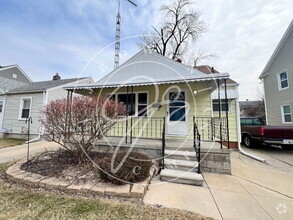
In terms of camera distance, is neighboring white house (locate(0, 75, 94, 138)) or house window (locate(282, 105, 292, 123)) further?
house window (locate(282, 105, 292, 123))

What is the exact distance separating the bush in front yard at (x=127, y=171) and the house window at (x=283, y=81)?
1241 centimetres

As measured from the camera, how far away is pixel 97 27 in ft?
24.6

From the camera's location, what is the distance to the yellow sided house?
389 centimetres

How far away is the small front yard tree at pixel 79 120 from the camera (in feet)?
11.6

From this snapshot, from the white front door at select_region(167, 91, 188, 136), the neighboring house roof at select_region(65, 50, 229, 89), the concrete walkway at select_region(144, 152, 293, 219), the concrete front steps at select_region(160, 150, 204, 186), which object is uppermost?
the neighboring house roof at select_region(65, 50, 229, 89)

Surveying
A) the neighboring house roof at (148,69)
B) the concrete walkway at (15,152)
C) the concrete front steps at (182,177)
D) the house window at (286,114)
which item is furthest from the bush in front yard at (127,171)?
the house window at (286,114)

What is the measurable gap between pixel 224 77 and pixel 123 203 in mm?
4464

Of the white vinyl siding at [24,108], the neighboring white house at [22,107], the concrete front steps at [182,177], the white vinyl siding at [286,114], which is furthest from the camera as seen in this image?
the white vinyl siding at [286,114]

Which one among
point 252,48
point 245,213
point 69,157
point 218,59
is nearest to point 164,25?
point 218,59

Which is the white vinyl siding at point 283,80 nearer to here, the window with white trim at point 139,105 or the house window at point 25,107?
the window with white trim at point 139,105

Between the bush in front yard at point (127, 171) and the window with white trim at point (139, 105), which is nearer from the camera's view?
the bush in front yard at point (127, 171)

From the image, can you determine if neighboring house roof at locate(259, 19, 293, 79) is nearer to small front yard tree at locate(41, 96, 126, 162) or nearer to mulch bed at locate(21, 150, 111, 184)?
small front yard tree at locate(41, 96, 126, 162)

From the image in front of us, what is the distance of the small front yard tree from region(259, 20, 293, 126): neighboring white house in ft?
40.2

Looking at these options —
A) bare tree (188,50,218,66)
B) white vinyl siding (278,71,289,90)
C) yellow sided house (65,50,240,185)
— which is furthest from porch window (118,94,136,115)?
bare tree (188,50,218,66)
